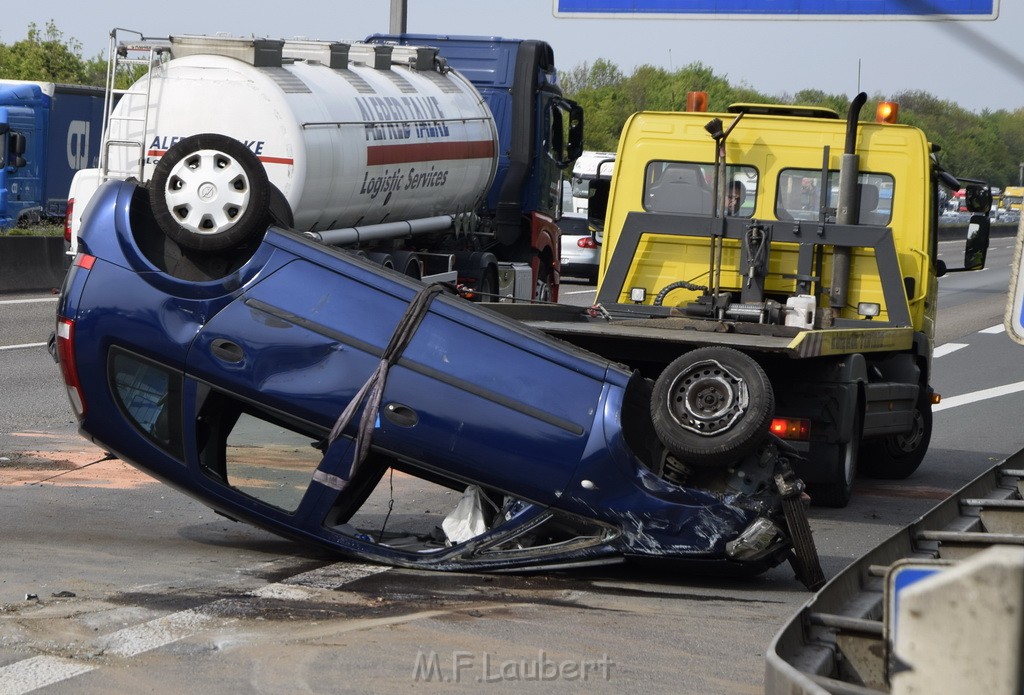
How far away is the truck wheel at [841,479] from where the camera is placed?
9.25 meters

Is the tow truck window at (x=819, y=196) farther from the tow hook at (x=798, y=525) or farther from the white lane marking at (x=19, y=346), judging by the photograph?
the white lane marking at (x=19, y=346)

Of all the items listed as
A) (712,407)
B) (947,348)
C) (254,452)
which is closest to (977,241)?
(712,407)

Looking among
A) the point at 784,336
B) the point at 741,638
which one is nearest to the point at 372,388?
the point at 741,638

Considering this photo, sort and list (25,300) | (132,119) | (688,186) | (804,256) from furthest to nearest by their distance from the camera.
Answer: (25,300), (132,119), (688,186), (804,256)

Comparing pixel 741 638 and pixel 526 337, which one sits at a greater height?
pixel 526 337

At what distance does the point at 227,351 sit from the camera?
21.8 ft

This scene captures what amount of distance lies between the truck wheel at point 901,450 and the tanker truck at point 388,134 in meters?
3.93

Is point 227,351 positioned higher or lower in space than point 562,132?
lower

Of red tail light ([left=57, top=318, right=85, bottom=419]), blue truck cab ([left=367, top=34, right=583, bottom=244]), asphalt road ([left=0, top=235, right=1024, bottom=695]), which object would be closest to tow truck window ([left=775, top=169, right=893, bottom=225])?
asphalt road ([left=0, top=235, right=1024, bottom=695])

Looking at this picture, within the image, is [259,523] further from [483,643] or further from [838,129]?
[838,129]

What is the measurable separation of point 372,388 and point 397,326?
303 mm

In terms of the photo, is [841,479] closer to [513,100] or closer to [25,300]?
[513,100]

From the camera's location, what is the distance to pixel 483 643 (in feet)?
18.1

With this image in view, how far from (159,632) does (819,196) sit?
6.73m
